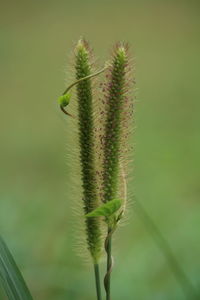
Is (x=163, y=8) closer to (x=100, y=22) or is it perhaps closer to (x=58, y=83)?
(x=100, y=22)

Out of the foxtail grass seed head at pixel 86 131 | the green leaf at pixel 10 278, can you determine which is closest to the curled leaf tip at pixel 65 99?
the foxtail grass seed head at pixel 86 131

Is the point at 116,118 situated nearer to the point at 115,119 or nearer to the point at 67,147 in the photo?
the point at 115,119

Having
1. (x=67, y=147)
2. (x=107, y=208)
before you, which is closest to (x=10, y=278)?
(x=107, y=208)

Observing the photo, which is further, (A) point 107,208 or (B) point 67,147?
(B) point 67,147

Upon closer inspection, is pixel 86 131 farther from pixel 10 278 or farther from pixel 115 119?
pixel 10 278

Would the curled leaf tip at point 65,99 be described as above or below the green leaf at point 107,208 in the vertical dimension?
above

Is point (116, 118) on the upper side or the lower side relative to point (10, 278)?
upper

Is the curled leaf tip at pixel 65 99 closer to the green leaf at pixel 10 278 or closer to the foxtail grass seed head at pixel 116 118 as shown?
the foxtail grass seed head at pixel 116 118

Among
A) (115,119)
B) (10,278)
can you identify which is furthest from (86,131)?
(10,278)
